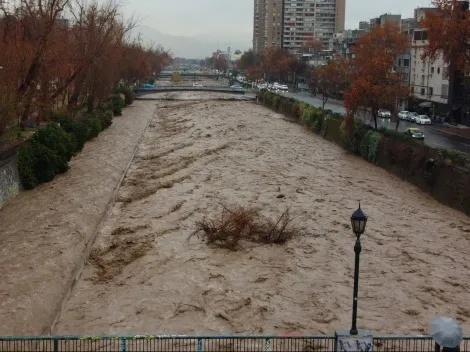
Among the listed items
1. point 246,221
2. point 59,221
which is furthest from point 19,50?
point 246,221

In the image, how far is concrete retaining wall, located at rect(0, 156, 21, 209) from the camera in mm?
24391

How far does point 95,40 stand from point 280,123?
1968 cm

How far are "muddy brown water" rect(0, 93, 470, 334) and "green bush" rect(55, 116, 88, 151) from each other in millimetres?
5129

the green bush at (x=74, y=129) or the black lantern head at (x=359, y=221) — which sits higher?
the black lantern head at (x=359, y=221)

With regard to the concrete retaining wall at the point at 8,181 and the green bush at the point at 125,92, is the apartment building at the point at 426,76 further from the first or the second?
the concrete retaining wall at the point at 8,181

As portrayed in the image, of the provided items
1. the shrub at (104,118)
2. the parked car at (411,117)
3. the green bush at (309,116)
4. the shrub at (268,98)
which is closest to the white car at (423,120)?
the parked car at (411,117)

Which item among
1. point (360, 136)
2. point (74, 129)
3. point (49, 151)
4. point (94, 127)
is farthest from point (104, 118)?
point (360, 136)

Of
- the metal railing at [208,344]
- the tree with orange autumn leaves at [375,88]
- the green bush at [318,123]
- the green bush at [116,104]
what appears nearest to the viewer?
the metal railing at [208,344]

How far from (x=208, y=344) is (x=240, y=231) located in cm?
1046

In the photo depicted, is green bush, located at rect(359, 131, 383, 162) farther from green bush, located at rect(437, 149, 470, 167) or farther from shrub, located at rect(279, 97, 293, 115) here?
shrub, located at rect(279, 97, 293, 115)

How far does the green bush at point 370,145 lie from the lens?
35869 mm

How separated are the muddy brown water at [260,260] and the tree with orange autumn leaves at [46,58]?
17.3ft

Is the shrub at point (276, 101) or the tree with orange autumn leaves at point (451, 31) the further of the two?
the shrub at point (276, 101)

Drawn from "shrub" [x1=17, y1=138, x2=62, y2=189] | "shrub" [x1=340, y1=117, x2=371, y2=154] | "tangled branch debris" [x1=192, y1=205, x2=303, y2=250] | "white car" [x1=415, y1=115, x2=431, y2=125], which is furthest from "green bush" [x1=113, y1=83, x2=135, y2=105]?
"tangled branch debris" [x1=192, y1=205, x2=303, y2=250]
